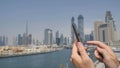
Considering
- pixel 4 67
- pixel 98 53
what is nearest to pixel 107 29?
pixel 4 67

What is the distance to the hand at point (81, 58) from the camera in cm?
124

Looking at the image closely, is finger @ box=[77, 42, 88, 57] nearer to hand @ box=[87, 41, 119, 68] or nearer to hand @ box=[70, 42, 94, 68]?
hand @ box=[70, 42, 94, 68]

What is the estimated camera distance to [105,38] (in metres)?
199

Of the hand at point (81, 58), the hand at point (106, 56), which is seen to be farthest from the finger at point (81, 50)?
the hand at point (106, 56)

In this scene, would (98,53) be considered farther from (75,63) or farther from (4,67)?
(4,67)

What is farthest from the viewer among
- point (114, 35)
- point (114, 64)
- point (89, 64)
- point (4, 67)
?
point (114, 35)

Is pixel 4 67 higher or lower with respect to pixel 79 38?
lower

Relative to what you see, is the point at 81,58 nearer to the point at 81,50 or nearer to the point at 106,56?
the point at 81,50

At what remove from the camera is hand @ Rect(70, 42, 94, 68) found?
124 cm

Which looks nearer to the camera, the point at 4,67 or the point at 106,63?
the point at 106,63

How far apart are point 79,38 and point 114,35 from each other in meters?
198

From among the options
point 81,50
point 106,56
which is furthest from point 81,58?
point 106,56

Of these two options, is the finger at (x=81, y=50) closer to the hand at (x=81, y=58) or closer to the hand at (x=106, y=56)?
the hand at (x=81, y=58)

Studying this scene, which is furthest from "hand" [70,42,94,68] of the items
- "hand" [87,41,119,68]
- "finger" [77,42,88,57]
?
"hand" [87,41,119,68]
